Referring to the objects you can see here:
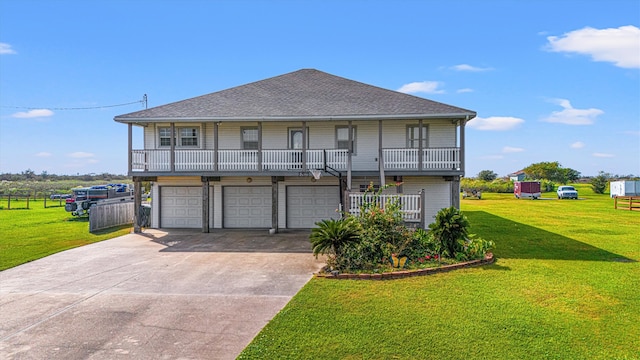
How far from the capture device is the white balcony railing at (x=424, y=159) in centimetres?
1482

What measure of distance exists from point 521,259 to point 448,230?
242cm

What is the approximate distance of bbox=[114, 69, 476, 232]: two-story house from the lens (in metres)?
15.1

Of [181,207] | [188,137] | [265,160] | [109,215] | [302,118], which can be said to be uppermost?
[302,118]

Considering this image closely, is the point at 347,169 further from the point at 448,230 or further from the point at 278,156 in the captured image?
the point at 448,230

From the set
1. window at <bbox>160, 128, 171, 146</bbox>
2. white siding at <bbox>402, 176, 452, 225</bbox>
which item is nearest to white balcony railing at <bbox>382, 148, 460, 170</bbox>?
white siding at <bbox>402, 176, 452, 225</bbox>

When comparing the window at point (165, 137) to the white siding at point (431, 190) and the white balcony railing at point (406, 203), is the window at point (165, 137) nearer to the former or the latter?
the white balcony railing at point (406, 203)

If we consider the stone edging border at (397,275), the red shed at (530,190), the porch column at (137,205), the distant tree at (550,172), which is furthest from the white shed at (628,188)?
the porch column at (137,205)

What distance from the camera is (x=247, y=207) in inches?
682

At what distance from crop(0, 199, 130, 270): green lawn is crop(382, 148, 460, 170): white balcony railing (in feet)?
38.4

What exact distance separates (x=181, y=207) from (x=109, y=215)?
3.83 m

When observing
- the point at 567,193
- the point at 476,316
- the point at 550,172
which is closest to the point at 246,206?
the point at 476,316

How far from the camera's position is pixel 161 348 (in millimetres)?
5438

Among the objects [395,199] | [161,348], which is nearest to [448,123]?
[395,199]

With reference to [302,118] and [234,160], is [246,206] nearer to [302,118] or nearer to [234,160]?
[234,160]
